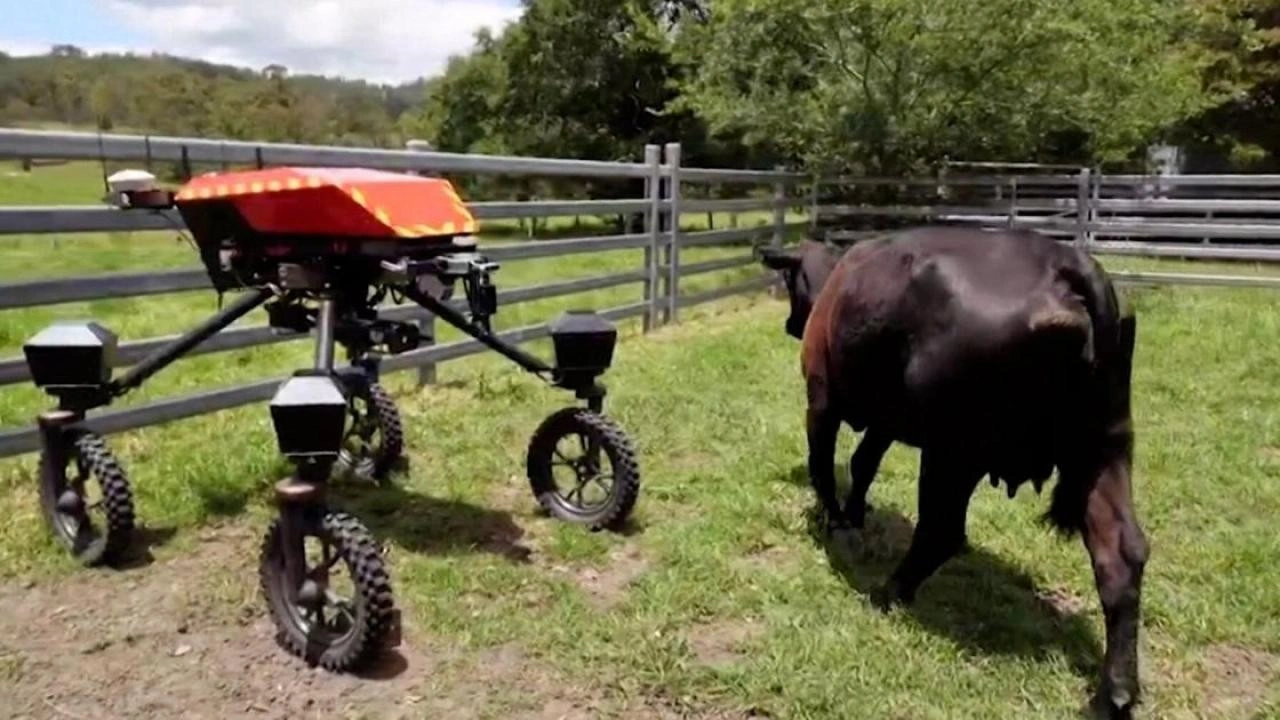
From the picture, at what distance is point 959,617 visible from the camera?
3340 mm

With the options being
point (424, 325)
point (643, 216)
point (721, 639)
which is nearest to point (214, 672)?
point (721, 639)

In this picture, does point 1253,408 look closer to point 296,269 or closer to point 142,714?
point 296,269

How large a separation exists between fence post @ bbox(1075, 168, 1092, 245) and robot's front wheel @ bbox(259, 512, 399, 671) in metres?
10.6

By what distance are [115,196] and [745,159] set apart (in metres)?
21.2

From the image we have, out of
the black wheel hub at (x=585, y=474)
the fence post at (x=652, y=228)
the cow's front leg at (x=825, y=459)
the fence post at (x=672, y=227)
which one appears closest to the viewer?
the cow's front leg at (x=825, y=459)

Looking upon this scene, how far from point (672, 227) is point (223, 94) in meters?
37.8

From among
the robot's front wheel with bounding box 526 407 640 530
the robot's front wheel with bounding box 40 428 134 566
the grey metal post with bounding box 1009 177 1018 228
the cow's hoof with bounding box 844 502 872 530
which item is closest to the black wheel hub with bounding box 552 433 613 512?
the robot's front wheel with bounding box 526 407 640 530

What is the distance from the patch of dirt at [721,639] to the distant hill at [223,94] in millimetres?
17469

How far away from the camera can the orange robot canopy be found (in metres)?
3.03

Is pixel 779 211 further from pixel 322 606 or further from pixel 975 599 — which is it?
pixel 322 606

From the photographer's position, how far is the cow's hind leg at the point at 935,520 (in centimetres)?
305

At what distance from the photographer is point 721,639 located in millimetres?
3162

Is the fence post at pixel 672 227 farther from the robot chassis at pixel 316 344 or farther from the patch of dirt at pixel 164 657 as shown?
the patch of dirt at pixel 164 657

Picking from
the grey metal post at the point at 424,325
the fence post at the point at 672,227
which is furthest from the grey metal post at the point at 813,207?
the grey metal post at the point at 424,325
